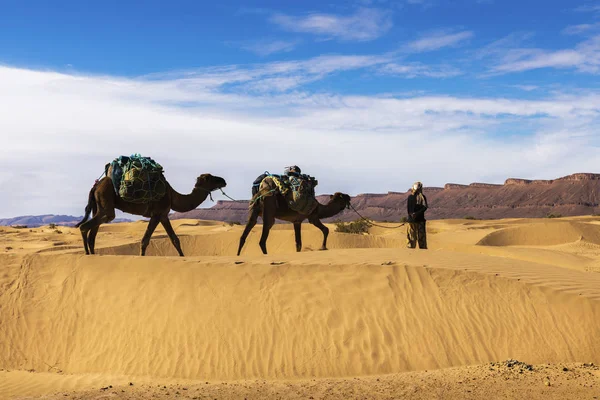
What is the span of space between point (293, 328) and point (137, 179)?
19.1 feet

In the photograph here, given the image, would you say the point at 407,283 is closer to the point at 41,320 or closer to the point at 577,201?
the point at 41,320

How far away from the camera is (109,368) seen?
9.70 meters

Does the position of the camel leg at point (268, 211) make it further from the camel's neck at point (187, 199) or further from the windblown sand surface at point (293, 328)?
the windblown sand surface at point (293, 328)

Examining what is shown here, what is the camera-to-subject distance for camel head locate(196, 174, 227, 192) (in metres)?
14.9

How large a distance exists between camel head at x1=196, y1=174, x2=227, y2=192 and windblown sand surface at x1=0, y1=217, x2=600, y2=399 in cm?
311

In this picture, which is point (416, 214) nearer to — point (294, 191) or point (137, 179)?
point (294, 191)

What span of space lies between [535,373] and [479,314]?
175cm

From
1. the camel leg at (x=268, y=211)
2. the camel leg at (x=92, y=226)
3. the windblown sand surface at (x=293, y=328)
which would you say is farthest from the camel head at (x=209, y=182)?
the windblown sand surface at (x=293, y=328)

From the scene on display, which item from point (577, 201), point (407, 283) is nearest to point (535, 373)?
point (407, 283)

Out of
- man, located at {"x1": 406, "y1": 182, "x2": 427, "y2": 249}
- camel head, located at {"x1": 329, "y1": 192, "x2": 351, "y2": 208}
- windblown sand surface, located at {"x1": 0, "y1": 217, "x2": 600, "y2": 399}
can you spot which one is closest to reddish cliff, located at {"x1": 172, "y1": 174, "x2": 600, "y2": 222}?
camel head, located at {"x1": 329, "y1": 192, "x2": 351, "y2": 208}

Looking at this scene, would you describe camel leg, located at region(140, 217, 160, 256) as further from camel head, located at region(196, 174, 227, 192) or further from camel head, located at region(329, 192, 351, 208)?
camel head, located at region(329, 192, 351, 208)

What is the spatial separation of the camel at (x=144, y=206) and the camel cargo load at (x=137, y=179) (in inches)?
8.1

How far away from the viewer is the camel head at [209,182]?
14.9m

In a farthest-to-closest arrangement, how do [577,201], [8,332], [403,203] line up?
[403,203], [577,201], [8,332]
